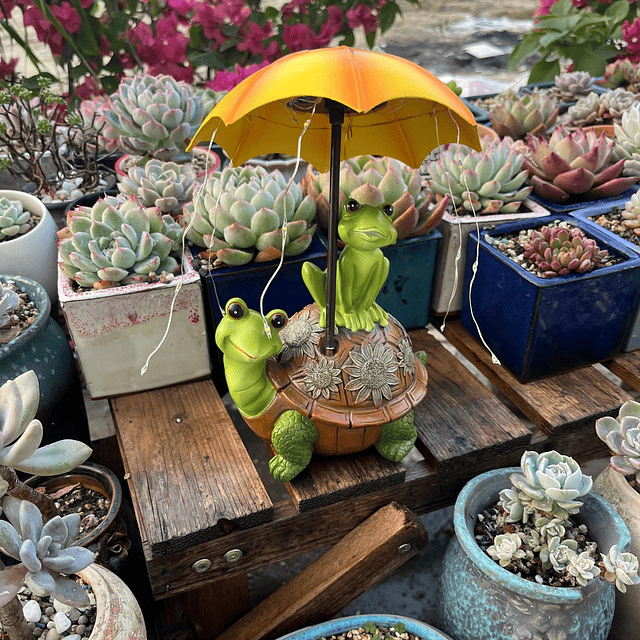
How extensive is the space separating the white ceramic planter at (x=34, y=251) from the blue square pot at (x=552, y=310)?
39.1 inches

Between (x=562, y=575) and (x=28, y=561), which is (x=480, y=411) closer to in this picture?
(x=562, y=575)

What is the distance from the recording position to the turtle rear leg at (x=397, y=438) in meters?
1.06

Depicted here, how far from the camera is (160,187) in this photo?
135 centimetres

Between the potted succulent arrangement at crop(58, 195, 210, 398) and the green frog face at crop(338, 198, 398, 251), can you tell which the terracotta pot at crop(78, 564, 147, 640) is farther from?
the green frog face at crop(338, 198, 398, 251)

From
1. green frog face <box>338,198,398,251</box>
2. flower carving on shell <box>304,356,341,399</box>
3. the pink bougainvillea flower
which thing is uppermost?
the pink bougainvillea flower

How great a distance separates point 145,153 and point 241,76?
0.43m

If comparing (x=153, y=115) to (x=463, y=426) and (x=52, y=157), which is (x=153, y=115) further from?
(x=463, y=426)

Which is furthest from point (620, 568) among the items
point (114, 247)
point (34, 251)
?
point (34, 251)

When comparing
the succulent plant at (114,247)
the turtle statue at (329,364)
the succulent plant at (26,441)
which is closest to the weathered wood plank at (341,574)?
the turtle statue at (329,364)

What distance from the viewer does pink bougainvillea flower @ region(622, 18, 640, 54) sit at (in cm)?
230

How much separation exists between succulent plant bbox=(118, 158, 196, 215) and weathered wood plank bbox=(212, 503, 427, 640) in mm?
794

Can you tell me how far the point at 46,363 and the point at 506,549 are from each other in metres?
0.95

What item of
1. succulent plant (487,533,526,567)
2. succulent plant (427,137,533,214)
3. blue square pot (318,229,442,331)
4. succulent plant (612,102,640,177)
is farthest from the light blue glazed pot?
succulent plant (612,102,640,177)

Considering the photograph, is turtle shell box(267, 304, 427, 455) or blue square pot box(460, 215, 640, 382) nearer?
turtle shell box(267, 304, 427, 455)
